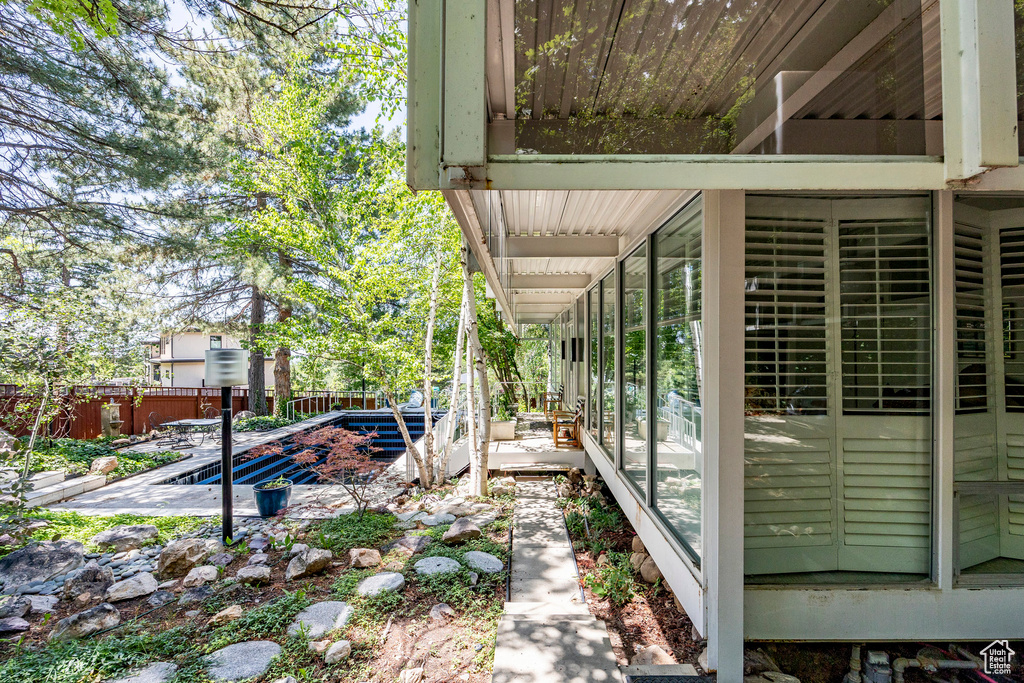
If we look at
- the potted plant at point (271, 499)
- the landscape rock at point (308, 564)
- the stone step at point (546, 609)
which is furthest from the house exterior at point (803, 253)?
the potted plant at point (271, 499)

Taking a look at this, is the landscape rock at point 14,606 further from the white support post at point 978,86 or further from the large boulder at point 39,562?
the white support post at point 978,86

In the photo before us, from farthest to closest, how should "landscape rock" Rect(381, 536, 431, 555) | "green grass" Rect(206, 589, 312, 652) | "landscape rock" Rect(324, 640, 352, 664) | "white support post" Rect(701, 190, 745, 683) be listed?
"landscape rock" Rect(381, 536, 431, 555) → "green grass" Rect(206, 589, 312, 652) → "landscape rock" Rect(324, 640, 352, 664) → "white support post" Rect(701, 190, 745, 683)

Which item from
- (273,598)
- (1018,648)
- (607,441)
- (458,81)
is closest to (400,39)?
(458,81)

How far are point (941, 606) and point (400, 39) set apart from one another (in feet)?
24.0

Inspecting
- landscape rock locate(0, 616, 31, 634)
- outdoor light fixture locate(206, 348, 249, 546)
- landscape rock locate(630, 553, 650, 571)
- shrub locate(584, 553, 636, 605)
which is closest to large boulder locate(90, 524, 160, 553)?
outdoor light fixture locate(206, 348, 249, 546)

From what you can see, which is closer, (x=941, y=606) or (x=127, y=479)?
(x=941, y=606)

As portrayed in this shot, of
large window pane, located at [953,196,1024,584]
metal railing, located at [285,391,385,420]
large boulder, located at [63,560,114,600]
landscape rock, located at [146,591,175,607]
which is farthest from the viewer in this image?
metal railing, located at [285,391,385,420]

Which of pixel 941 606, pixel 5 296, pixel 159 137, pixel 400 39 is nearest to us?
pixel 941 606

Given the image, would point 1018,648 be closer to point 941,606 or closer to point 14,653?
point 941,606

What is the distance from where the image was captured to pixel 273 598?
3.89 metres

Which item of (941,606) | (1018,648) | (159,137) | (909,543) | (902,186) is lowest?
(1018,648)

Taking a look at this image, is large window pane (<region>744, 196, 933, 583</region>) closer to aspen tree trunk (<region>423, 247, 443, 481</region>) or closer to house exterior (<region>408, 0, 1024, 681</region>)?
house exterior (<region>408, 0, 1024, 681</region>)

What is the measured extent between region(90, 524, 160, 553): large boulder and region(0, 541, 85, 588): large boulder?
0.36m

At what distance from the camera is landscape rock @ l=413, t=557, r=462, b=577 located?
4.17 metres
